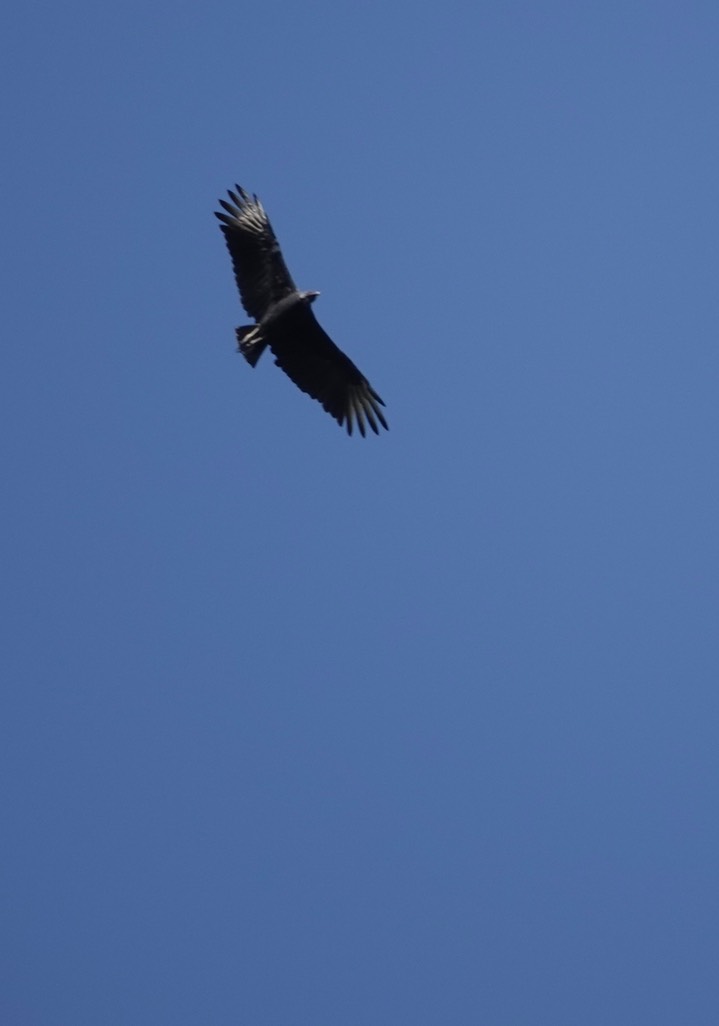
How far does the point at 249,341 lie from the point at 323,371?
5.19ft

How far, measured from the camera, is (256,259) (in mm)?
24500

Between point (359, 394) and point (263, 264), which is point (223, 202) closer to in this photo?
point (263, 264)

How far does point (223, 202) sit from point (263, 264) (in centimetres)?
105

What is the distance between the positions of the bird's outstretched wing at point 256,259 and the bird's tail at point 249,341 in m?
0.19

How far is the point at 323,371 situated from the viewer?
84.6 ft

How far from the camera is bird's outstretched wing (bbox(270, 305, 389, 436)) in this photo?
982 inches

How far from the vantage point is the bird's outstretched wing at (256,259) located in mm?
24469

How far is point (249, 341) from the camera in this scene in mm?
24594

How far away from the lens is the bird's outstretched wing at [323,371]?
25.0m

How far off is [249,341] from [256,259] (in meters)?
1.11

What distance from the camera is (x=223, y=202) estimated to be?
81.0 feet

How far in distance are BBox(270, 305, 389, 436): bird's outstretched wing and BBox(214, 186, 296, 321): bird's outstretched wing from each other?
0.43m

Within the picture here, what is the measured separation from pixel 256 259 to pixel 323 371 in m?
2.11

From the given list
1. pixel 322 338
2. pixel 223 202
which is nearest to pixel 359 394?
pixel 322 338
